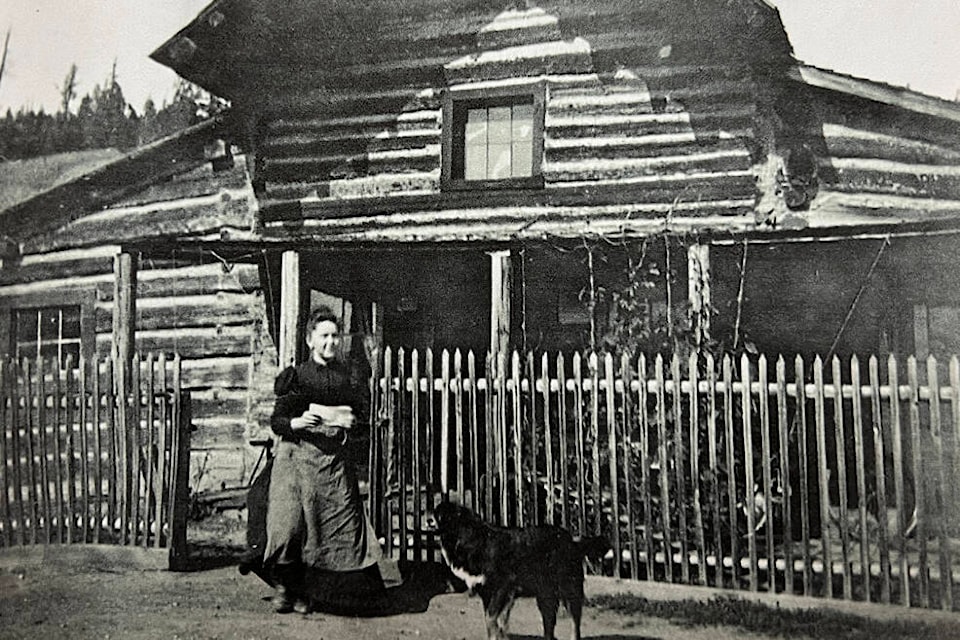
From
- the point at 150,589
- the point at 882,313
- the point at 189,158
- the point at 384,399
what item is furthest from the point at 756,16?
the point at 150,589

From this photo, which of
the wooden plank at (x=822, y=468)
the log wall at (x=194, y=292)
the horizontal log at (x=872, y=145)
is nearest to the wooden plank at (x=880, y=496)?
the wooden plank at (x=822, y=468)

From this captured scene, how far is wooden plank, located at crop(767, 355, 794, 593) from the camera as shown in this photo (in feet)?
15.1

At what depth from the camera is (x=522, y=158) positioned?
26.1ft

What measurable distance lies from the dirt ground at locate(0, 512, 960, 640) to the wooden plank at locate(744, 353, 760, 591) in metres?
0.24

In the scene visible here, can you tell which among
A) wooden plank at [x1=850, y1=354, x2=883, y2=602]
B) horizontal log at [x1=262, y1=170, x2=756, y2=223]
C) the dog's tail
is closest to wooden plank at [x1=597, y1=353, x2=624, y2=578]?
the dog's tail

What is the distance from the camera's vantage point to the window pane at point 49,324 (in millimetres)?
8711

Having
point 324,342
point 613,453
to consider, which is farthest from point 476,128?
point 613,453

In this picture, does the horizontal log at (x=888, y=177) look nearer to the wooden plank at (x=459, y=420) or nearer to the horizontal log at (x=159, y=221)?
the wooden plank at (x=459, y=420)

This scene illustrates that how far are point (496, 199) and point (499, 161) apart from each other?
1.34ft

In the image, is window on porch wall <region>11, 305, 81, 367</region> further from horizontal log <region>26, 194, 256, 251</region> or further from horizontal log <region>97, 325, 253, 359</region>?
horizontal log <region>26, 194, 256, 251</region>

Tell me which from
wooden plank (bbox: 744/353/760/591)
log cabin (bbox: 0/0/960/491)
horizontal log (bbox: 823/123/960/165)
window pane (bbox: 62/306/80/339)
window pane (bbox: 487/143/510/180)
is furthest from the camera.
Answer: window pane (bbox: 62/306/80/339)

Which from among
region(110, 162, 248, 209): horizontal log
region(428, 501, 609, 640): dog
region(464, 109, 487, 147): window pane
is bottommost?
region(428, 501, 609, 640): dog

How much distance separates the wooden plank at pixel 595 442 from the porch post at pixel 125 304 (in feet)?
14.3

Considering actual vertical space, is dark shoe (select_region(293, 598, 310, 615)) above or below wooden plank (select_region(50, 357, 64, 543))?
below
